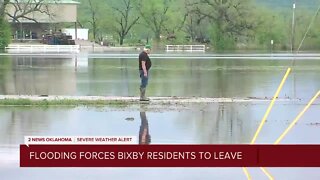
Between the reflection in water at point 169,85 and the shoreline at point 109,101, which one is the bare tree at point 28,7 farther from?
the shoreline at point 109,101

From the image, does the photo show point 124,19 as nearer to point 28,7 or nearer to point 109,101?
point 28,7

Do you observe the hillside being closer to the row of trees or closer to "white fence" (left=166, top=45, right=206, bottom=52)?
the row of trees

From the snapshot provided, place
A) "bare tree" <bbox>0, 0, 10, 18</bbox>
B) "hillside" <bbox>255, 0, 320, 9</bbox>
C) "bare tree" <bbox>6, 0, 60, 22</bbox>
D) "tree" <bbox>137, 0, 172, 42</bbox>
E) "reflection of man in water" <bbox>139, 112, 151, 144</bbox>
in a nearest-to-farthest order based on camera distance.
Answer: "reflection of man in water" <bbox>139, 112, 151, 144</bbox> → "hillside" <bbox>255, 0, 320, 9</bbox> → "bare tree" <bbox>0, 0, 10, 18</bbox> → "bare tree" <bbox>6, 0, 60, 22</bbox> → "tree" <bbox>137, 0, 172, 42</bbox>

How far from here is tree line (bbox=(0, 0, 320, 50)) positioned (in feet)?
264

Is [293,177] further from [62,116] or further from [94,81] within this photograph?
[94,81]

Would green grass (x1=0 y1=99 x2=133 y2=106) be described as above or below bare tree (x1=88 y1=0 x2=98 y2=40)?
below

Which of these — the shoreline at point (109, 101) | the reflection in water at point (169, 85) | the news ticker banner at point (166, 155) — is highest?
the news ticker banner at point (166, 155)

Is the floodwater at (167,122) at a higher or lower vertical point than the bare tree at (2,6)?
lower

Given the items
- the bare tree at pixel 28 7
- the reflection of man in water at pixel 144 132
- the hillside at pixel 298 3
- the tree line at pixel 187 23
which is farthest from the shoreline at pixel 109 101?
the bare tree at pixel 28 7

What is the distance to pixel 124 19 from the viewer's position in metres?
107

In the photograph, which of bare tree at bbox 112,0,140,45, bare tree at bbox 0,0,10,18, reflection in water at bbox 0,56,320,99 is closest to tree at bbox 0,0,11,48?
bare tree at bbox 0,0,10,18

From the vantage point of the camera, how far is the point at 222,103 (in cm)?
Answer: 1705

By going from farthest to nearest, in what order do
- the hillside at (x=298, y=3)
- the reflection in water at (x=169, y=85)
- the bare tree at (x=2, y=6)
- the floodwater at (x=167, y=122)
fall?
the bare tree at (x=2, y=6), the reflection in water at (x=169, y=85), the hillside at (x=298, y=3), the floodwater at (x=167, y=122)

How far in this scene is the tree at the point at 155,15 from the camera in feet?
319
